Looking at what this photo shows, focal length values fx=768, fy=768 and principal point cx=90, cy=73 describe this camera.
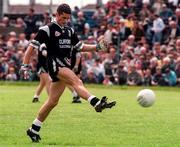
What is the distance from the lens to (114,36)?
127 ft

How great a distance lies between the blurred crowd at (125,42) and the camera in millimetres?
34656

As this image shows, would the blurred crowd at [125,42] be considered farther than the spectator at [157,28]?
No

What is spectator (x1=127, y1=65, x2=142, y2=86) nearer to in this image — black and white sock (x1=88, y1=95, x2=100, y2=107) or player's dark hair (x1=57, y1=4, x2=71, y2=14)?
player's dark hair (x1=57, y1=4, x2=71, y2=14)

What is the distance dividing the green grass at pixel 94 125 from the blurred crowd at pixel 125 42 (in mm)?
9137

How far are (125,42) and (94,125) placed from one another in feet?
69.2

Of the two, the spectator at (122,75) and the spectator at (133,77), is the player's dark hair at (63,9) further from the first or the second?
the spectator at (122,75)

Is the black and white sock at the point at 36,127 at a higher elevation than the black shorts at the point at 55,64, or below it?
below

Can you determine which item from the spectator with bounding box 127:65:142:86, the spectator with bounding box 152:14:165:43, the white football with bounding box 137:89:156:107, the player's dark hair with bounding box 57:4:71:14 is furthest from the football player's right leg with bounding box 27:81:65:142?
the spectator with bounding box 152:14:165:43

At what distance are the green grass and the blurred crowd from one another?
9137 millimetres

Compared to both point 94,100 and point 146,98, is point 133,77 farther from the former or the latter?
point 94,100

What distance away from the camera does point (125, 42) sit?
37.5 m

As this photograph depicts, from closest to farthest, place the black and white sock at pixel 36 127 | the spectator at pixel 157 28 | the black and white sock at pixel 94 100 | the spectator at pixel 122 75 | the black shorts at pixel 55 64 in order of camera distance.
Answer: the black and white sock at pixel 94 100
the black shorts at pixel 55 64
the black and white sock at pixel 36 127
the spectator at pixel 122 75
the spectator at pixel 157 28

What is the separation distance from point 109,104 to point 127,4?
2941 centimetres

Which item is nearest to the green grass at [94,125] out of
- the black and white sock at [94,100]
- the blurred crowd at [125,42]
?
the black and white sock at [94,100]
